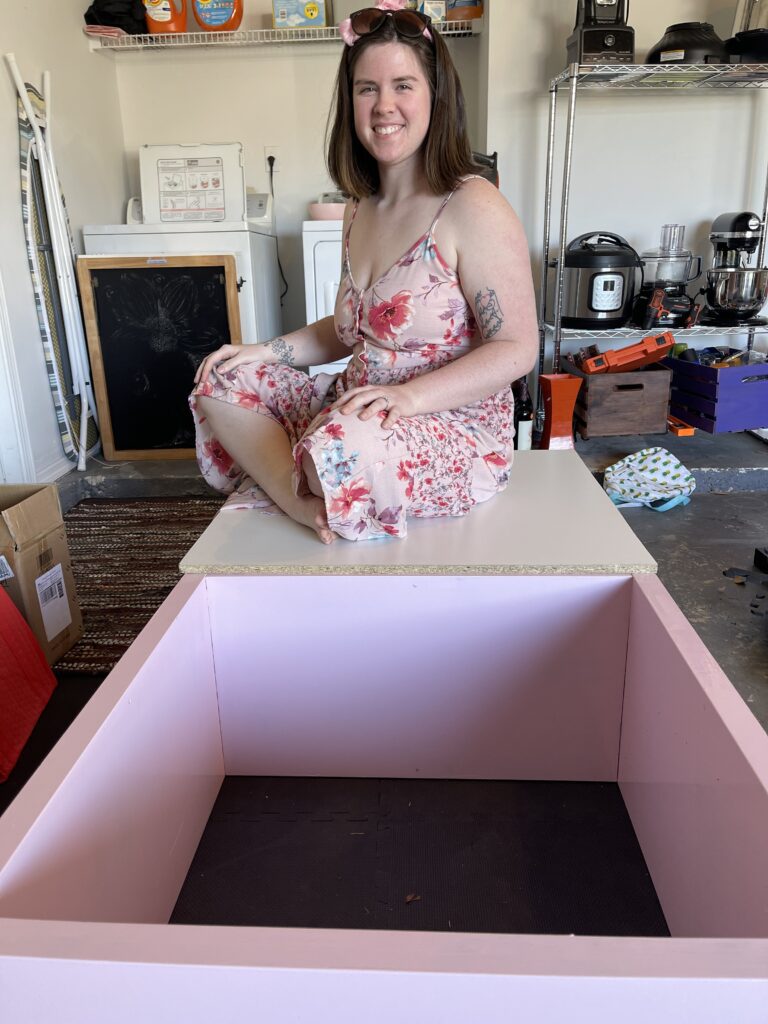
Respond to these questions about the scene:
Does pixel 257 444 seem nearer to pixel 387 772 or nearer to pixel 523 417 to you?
pixel 387 772

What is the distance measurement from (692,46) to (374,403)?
2.51m

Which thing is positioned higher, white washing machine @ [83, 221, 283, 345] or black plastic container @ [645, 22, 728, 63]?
black plastic container @ [645, 22, 728, 63]

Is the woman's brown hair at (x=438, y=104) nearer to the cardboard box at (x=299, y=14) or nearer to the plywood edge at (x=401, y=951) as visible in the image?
the plywood edge at (x=401, y=951)

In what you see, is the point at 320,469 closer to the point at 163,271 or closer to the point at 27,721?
the point at 27,721

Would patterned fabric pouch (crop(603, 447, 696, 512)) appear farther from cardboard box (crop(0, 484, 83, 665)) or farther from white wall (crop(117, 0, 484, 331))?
white wall (crop(117, 0, 484, 331))

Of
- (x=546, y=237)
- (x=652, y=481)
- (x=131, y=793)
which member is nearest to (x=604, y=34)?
(x=546, y=237)

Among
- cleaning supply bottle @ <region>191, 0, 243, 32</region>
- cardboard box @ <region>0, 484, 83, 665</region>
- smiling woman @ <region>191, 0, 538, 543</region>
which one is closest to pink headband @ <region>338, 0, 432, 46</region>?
smiling woman @ <region>191, 0, 538, 543</region>

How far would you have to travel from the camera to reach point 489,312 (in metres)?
1.34

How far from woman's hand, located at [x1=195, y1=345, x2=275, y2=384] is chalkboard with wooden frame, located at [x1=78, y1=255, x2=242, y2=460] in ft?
5.57

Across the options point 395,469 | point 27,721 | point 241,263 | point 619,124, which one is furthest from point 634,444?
point 27,721

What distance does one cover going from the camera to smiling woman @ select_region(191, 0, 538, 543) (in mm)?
1220

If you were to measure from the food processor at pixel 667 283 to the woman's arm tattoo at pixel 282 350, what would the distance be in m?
1.93

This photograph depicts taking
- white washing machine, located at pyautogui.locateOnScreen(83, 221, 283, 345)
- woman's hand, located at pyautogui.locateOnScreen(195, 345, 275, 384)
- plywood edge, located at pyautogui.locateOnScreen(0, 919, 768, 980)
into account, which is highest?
white washing machine, located at pyautogui.locateOnScreen(83, 221, 283, 345)

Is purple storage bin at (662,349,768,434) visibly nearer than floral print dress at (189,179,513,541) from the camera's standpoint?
No
